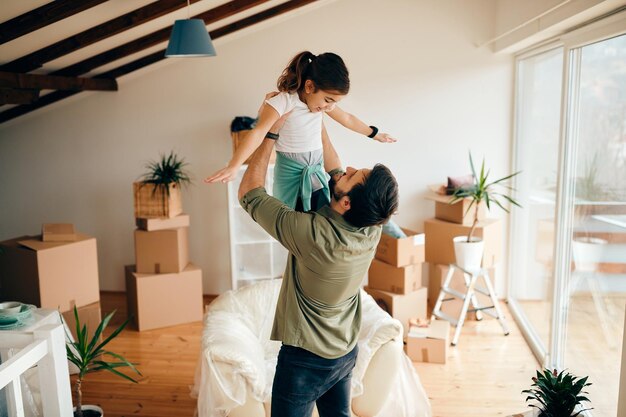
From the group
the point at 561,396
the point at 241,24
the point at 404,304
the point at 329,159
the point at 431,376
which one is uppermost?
the point at 241,24

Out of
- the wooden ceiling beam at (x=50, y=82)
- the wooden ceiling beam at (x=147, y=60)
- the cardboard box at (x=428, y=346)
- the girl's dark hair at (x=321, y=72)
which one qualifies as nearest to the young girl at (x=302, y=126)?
the girl's dark hair at (x=321, y=72)

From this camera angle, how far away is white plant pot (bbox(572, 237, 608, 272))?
3102 mm

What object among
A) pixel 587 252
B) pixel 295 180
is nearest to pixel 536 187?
pixel 587 252

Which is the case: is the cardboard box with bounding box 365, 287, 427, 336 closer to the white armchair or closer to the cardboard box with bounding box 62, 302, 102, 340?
the white armchair

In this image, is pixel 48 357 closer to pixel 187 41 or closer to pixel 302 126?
pixel 302 126

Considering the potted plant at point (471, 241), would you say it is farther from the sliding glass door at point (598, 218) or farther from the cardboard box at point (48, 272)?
the cardboard box at point (48, 272)

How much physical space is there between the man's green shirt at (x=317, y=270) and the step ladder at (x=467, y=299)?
2.56 meters

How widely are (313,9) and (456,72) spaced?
1.34 m

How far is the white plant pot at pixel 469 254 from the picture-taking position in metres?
4.42

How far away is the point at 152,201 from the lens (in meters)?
4.66

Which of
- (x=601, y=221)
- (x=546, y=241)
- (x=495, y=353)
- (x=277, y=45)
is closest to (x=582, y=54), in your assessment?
(x=601, y=221)

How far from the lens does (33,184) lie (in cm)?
545

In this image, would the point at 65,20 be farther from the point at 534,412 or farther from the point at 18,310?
the point at 534,412

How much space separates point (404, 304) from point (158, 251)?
1999 mm
